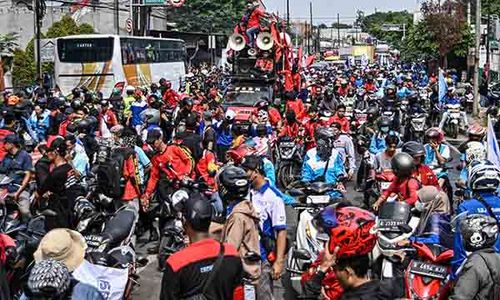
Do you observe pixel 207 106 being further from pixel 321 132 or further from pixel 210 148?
pixel 321 132

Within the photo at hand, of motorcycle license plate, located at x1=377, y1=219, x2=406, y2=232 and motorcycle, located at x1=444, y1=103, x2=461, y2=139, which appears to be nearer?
motorcycle license plate, located at x1=377, y1=219, x2=406, y2=232

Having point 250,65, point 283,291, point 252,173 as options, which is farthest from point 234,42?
point 252,173

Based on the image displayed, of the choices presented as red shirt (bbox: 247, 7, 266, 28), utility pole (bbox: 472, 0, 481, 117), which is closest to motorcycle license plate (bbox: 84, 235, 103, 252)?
red shirt (bbox: 247, 7, 266, 28)

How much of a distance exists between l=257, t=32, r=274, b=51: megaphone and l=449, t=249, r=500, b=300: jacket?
2118 cm

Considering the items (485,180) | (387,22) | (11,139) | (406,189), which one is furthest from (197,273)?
(387,22)

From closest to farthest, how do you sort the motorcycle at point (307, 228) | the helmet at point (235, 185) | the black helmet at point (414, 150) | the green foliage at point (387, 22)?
1. the helmet at point (235, 185)
2. the motorcycle at point (307, 228)
3. the black helmet at point (414, 150)
4. the green foliage at point (387, 22)

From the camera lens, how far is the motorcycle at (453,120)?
24.5 meters

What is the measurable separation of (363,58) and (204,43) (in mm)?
14940

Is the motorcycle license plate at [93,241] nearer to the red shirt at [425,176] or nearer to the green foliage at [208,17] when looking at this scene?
the red shirt at [425,176]

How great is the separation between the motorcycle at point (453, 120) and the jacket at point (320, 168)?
14.2 meters

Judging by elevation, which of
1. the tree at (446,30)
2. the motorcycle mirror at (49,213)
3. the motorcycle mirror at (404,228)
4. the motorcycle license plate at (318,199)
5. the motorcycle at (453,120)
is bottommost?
the motorcycle at (453,120)

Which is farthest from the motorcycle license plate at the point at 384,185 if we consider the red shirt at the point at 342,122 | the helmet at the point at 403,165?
the red shirt at the point at 342,122

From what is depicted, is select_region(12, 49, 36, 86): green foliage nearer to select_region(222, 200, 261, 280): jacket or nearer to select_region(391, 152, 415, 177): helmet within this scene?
select_region(391, 152, 415, 177): helmet

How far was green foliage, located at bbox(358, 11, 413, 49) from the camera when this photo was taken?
103625mm
